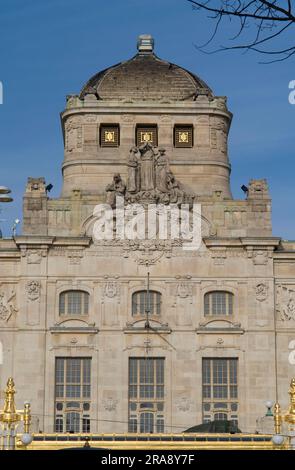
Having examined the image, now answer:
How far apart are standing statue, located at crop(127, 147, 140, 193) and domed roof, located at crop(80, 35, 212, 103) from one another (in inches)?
231

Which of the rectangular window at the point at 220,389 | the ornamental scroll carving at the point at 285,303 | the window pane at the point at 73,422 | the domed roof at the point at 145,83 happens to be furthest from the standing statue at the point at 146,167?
the window pane at the point at 73,422

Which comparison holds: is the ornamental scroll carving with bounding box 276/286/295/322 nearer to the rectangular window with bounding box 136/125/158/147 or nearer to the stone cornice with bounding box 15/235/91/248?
the stone cornice with bounding box 15/235/91/248

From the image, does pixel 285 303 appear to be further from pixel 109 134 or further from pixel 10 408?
pixel 10 408

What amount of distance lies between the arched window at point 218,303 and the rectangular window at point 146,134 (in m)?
11.9

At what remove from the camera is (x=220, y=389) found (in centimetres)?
6359

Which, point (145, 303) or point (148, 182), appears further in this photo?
point (148, 182)

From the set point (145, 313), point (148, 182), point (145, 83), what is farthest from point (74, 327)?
point (145, 83)

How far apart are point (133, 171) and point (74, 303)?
892 centimetres

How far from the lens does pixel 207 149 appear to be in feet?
234

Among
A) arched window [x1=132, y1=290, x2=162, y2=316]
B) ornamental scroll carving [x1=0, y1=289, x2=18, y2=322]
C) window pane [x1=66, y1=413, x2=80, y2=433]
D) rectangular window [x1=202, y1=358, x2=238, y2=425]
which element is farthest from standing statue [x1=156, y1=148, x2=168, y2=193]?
window pane [x1=66, y1=413, x2=80, y2=433]

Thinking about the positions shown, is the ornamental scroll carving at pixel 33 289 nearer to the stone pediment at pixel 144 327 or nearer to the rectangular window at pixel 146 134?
the stone pediment at pixel 144 327

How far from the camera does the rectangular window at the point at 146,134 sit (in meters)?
71.3

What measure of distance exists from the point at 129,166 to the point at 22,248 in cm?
832

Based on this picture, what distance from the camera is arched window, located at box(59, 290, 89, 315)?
64875 millimetres
